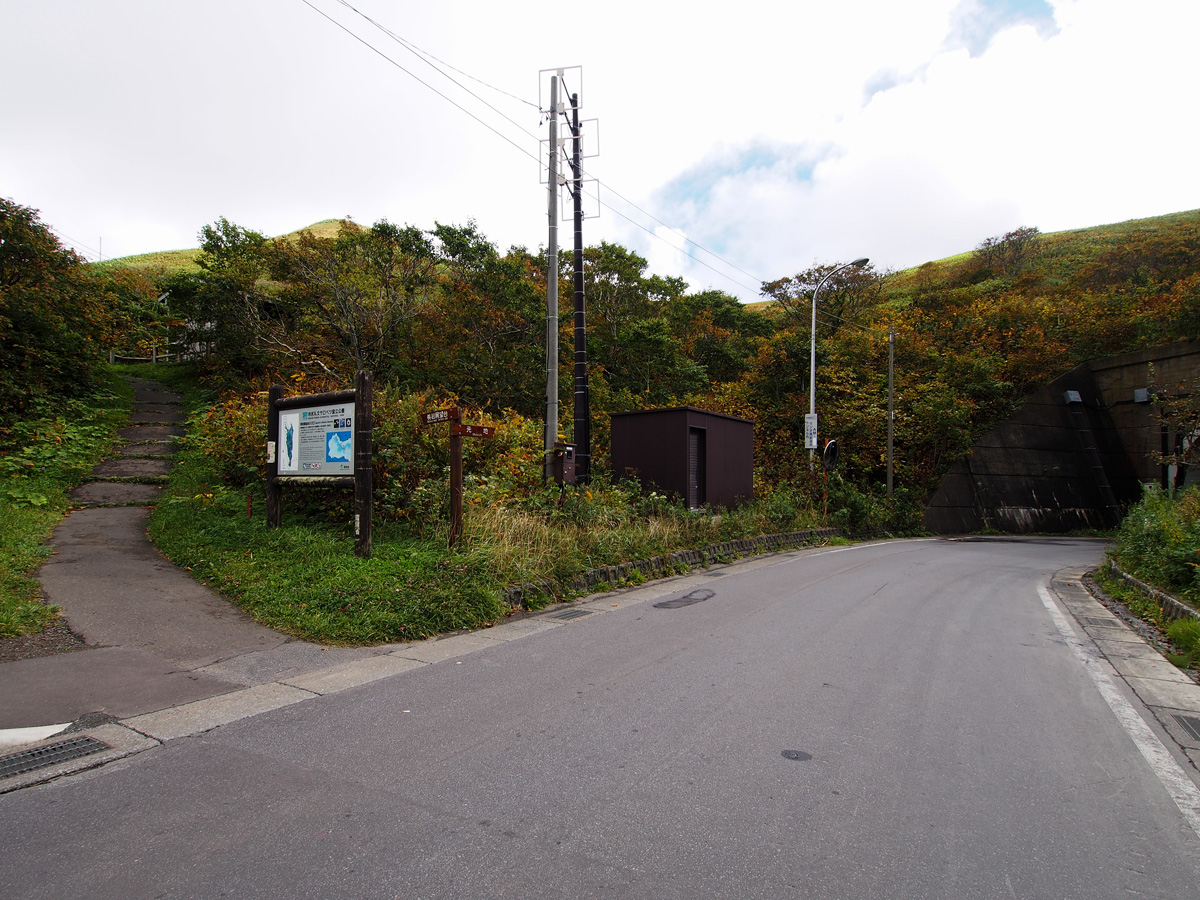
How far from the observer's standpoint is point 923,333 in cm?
3170

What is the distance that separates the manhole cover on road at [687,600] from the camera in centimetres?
877

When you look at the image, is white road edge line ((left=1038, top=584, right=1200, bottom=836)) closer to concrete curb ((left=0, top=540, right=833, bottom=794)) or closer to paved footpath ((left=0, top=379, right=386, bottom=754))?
concrete curb ((left=0, top=540, right=833, bottom=794))

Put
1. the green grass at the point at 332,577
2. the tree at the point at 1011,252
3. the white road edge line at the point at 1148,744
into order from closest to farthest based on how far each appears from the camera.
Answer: the white road edge line at the point at 1148,744, the green grass at the point at 332,577, the tree at the point at 1011,252

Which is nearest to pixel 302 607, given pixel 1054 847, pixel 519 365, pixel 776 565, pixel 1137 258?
pixel 1054 847

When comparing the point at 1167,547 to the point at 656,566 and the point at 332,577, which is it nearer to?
the point at 656,566

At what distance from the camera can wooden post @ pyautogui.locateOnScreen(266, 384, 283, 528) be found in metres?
9.37

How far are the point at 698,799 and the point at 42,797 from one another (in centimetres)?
325

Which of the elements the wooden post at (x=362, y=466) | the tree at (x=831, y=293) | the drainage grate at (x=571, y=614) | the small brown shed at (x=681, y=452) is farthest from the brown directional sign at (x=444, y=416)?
the tree at (x=831, y=293)

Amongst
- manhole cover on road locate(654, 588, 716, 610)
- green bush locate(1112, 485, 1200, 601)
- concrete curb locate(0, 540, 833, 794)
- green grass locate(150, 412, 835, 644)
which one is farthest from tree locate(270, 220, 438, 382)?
green bush locate(1112, 485, 1200, 601)

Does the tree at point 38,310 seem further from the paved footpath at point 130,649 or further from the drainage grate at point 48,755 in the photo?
the drainage grate at point 48,755

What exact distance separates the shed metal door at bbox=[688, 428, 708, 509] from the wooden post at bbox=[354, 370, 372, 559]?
27.1ft

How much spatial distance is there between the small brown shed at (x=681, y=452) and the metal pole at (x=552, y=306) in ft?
12.8

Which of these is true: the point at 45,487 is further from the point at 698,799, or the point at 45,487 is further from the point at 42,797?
the point at 698,799

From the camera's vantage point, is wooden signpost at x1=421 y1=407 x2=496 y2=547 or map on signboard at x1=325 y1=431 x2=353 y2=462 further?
map on signboard at x1=325 y1=431 x2=353 y2=462
